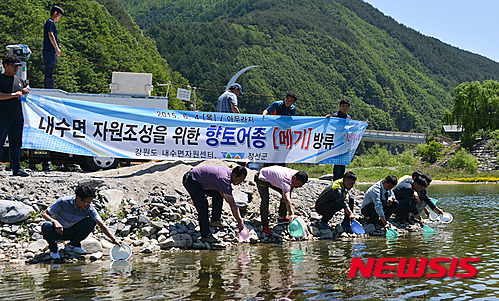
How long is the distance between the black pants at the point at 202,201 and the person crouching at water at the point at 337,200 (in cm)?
243

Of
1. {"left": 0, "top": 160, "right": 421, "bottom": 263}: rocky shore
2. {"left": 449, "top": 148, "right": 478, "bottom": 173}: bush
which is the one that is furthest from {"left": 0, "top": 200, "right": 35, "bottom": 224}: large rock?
{"left": 449, "top": 148, "right": 478, "bottom": 173}: bush

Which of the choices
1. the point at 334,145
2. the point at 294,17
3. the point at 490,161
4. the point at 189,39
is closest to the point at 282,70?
the point at 189,39

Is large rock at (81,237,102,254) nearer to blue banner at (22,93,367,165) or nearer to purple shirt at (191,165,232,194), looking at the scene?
purple shirt at (191,165,232,194)

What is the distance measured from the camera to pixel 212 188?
782cm

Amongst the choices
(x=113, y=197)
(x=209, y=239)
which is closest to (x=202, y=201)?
(x=209, y=239)

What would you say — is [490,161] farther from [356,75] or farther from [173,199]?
[356,75]

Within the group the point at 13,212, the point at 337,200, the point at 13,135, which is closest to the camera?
the point at 13,212

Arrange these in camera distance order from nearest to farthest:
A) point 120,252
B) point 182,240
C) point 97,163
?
point 120,252 → point 182,240 → point 97,163

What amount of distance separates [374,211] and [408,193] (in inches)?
40.7

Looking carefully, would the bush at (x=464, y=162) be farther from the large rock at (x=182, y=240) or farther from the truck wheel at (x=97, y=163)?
the large rock at (x=182, y=240)

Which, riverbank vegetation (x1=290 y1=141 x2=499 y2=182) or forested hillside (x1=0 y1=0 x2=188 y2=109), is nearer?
riverbank vegetation (x1=290 y1=141 x2=499 y2=182)

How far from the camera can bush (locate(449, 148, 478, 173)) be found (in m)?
51.3

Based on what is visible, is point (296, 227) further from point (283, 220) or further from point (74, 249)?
point (74, 249)

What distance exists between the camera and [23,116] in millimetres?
9242
